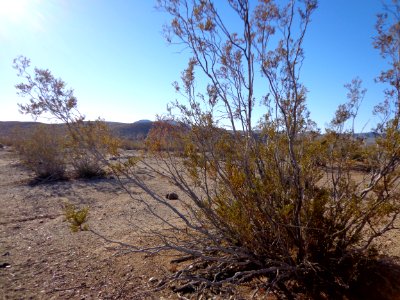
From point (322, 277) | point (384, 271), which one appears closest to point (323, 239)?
point (322, 277)

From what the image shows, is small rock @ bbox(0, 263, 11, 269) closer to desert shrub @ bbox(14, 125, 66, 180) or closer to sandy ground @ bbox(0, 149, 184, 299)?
sandy ground @ bbox(0, 149, 184, 299)

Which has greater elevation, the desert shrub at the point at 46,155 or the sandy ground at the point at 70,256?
the desert shrub at the point at 46,155

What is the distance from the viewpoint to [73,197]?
28.3 feet

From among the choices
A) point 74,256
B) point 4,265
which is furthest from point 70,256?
point 4,265

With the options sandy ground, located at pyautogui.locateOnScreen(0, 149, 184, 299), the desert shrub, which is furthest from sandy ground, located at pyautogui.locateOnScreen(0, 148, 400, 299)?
the desert shrub

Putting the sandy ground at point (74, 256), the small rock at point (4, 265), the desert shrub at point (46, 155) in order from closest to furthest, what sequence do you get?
the sandy ground at point (74, 256), the small rock at point (4, 265), the desert shrub at point (46, 155)

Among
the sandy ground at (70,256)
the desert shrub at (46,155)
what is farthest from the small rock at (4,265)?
the desert shrub at (46,155)

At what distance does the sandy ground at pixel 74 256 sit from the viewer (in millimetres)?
3598

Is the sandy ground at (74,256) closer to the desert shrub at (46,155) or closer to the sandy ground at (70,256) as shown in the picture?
the sandy ground at (70,256)

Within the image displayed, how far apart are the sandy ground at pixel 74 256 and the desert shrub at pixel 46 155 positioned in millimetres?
3064

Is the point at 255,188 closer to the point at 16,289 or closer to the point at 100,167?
the point at 16,289

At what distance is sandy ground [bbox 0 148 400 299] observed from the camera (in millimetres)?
3598

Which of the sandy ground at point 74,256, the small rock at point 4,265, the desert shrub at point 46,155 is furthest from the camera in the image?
the desert shrub at point 46,155

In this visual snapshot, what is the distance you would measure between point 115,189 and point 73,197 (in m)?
1.17
